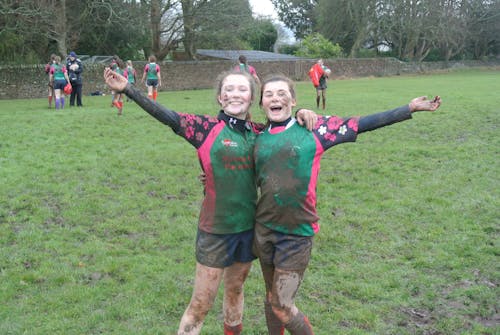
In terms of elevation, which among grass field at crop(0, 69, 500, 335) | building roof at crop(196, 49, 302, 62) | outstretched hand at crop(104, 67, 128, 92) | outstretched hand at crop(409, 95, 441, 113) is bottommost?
grass field at crop(0, 69, 500, 335)

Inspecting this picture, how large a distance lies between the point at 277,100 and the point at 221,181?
69 centimetres

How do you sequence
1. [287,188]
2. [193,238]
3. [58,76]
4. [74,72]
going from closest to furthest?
[287,188] < [193,238] < [58,76] < [74,72]

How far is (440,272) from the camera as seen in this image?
18.7ft

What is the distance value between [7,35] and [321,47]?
1210 inches

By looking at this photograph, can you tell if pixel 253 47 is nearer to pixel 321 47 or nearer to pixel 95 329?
pixel 321 47

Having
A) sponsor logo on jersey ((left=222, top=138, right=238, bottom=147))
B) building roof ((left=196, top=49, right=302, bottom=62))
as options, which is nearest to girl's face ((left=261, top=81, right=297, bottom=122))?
sponsor logo on jersey ((left=222, top=138, right=238, bottom=147))

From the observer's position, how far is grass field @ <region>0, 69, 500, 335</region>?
475cm

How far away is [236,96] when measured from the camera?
3619mm

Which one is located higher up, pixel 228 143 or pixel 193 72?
pixel 193 72

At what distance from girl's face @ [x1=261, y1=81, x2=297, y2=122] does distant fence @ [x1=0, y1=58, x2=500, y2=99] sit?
12187 mm

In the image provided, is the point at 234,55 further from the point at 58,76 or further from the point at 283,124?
the point at 283,124

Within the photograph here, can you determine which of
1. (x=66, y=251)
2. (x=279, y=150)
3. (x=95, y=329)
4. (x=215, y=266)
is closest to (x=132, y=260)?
(x=66, y=251)

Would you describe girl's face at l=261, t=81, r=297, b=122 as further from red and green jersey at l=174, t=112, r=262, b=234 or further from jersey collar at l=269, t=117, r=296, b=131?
red and green jersey at l=174, t=112, r=262, b=234

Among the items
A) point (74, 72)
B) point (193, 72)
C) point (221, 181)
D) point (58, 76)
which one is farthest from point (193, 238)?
point (193, 72)
